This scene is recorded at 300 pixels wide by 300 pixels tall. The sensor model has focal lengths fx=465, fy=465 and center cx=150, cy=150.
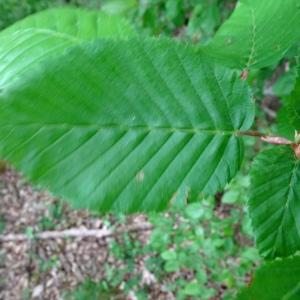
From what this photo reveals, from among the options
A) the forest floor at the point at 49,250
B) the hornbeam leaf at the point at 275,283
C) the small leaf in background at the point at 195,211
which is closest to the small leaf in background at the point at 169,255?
the small leaf in background at the point at 195,211

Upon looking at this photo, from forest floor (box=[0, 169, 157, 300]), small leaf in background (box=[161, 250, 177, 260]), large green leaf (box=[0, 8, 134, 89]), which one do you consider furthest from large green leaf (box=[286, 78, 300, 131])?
forest floor (box=[0, 169, 157, 300])

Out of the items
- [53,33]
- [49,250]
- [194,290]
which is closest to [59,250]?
[49,250]

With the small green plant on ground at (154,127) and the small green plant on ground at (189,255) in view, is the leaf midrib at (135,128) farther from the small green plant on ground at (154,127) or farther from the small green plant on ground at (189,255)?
the small green plant on ground at (189,255)

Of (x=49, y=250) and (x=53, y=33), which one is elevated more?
(x=53, y=33)

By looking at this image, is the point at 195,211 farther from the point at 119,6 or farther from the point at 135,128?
the point at 135,128

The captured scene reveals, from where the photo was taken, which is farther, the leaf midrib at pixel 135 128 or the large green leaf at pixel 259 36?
the large green leaf at pixel 259 36

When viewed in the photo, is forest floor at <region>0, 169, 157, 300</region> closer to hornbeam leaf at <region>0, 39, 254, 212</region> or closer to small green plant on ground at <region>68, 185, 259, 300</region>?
small green plant on ground at <region>68, 185, 259, 300</region>
